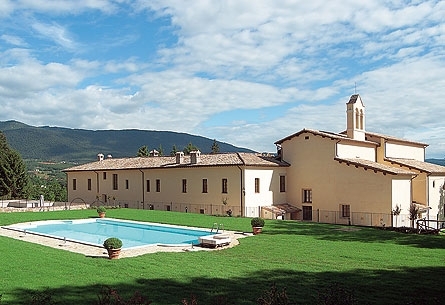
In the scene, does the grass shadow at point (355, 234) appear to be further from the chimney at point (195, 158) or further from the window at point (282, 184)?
the chimney at point (195, 158)

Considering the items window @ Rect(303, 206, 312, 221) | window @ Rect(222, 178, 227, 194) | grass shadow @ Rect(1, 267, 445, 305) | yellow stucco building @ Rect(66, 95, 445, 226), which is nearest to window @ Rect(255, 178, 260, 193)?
yellow stucco building @ Rect(66, 95, 445, 226)

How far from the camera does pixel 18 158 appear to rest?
175ft

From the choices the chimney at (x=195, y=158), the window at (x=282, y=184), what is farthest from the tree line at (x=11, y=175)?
the window at (x=282, y=184)

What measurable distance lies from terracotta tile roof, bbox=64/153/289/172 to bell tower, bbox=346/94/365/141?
18.5 feet

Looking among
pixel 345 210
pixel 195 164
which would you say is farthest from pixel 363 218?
pixel 195 164

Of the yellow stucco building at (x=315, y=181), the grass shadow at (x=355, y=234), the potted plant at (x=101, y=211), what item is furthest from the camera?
the potted plant at (x=101, y=211)

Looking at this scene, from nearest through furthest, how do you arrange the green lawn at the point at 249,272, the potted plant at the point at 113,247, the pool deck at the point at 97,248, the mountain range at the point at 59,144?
the green lawn at the point at 249,272 → the potted plant at the point at 113,247 → the pool deck at the point at 97,248 → the mountain range at the point at 59,144

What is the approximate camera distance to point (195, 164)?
33188mm

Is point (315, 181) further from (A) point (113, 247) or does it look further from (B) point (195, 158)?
(A) point (113, 247)

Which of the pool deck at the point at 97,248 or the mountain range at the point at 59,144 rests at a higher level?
the mountain range at the point at 59,144

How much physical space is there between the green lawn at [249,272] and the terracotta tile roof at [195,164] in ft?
43.1

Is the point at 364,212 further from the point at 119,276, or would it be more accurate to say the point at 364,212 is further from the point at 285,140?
the point at 119,276

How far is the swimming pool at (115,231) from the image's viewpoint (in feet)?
68.9

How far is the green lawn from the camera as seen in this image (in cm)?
927
